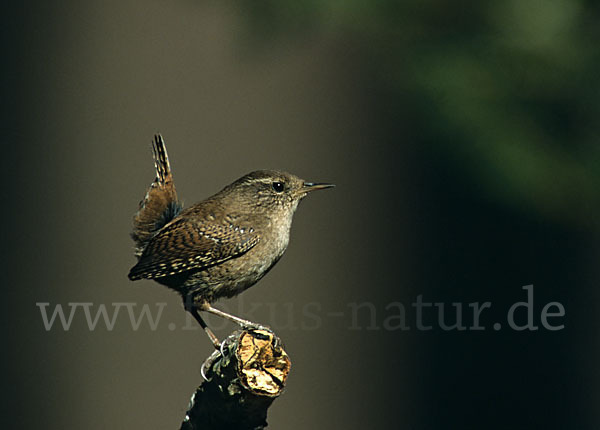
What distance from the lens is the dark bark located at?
64.5 inches

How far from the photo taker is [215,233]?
7.69ft

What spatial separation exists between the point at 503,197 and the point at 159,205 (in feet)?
3.16

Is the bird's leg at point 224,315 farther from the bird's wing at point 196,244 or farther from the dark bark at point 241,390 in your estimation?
the dark bark at point 241,390

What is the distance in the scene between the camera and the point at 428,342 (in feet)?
15.3

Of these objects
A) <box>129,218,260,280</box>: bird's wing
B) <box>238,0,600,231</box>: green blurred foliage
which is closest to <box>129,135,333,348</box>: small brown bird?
<box>129,218,260,280</box>: bird's wing

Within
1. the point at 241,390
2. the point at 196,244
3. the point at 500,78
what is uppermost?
the point at 500,78

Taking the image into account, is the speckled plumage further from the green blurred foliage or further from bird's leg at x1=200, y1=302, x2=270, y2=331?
the green blurred foliage

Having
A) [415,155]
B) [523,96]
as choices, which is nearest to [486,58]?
[523,96]

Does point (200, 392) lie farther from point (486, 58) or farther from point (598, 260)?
point (598, 260)

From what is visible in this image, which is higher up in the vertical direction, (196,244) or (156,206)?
(156,206)

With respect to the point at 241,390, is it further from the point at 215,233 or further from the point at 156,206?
the point at 156,206

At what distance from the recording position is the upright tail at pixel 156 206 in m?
2.43

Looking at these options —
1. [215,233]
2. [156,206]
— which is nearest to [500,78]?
[215,233]

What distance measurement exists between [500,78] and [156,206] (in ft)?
3.34
